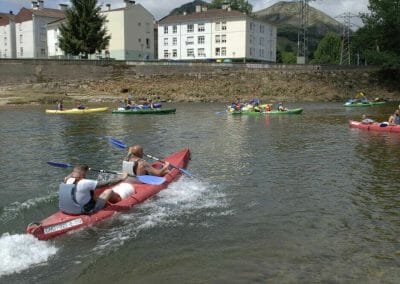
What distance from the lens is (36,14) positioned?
81.8m

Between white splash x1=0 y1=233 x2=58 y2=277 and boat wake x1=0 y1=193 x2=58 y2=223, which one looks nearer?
white splash x1=0 y1=233 x2=58 y2=277

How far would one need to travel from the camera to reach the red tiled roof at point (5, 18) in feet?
283

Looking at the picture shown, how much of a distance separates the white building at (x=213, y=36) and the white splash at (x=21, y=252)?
7233cm

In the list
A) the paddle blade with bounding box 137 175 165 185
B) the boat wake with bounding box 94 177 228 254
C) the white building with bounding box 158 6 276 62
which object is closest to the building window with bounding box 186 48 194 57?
the white building with bounding box 158 6 276 62

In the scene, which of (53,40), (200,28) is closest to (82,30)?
(53,40)

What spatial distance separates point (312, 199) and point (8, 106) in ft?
128

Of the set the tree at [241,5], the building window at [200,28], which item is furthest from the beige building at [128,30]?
the tree at [241,5]

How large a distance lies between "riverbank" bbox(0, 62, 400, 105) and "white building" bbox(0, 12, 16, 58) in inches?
1352

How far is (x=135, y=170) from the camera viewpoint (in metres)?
12.2

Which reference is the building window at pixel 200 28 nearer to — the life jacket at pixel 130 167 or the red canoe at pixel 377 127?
the red canoe at pixel 377 127

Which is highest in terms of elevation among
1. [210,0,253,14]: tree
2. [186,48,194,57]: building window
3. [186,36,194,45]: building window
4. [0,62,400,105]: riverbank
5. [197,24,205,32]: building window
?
[210,0,253,14]: tree

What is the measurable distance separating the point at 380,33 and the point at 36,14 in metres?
54.5

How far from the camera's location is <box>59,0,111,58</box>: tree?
59.3 metres

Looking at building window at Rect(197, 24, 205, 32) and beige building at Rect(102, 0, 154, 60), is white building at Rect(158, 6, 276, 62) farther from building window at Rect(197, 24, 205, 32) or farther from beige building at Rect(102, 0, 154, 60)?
beige building at Rect(102, 0, 154, 60)
